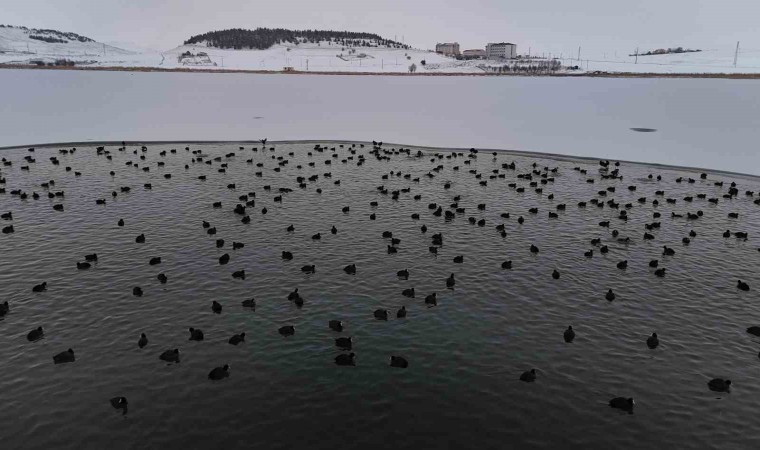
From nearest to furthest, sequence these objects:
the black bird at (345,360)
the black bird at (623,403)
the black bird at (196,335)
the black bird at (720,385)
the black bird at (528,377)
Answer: the black bird at (623,403) < the black bird at (720,385) < the black bird at (528,377) < the black bird at (345,360) < the black bird at (196,335)

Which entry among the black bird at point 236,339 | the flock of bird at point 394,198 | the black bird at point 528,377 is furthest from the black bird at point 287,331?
the black bird at point 528,377

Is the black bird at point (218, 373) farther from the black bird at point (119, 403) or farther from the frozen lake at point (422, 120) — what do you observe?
the frozen lake at point (422, 120)

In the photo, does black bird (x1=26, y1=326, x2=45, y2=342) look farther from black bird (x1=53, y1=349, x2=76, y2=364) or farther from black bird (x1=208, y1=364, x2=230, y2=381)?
black bird (x1=208, y1=364, x2=230, y2=381)

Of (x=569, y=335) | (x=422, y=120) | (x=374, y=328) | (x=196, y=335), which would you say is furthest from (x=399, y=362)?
(x=422, y=120)

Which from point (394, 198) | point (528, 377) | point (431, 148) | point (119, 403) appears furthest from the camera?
point (431, 148)

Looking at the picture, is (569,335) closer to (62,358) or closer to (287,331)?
(287,331)

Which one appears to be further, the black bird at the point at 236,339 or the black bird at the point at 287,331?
the black bird at the point at 287,331
